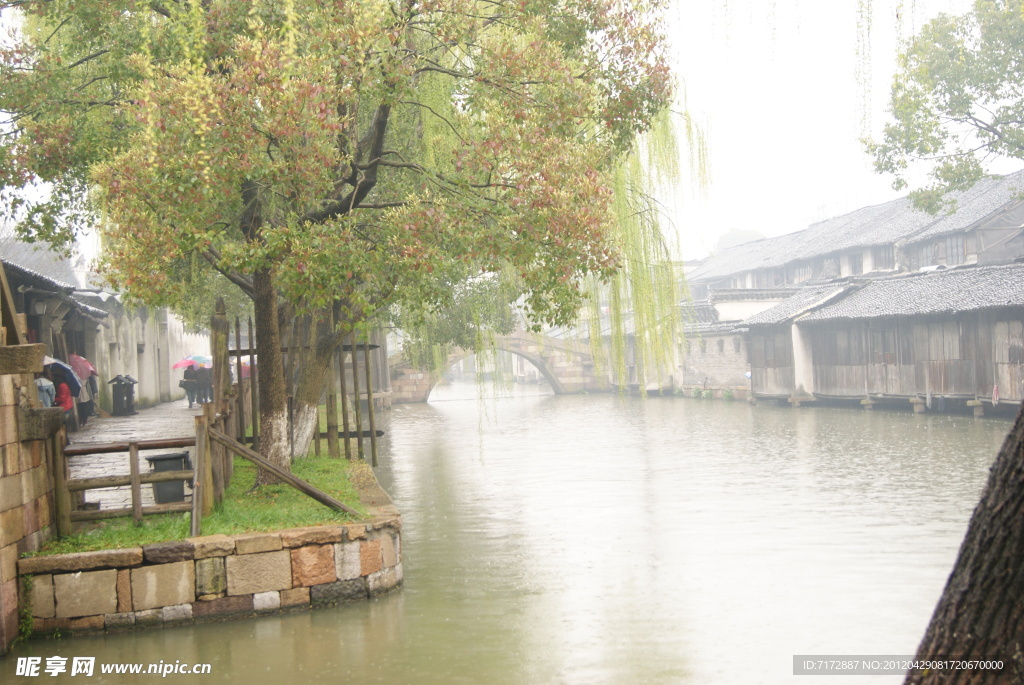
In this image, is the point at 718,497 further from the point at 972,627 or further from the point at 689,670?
the point at 972,627

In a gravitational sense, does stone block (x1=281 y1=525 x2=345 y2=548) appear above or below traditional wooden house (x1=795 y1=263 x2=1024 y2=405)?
below

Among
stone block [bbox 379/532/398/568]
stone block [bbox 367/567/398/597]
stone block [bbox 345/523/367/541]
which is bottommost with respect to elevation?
stone block [bbox 367/567/398/597]

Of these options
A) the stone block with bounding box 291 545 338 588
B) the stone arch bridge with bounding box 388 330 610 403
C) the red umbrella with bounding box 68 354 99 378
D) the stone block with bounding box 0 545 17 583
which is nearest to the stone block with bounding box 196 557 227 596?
the stone block with bounding box 291 545 338 588

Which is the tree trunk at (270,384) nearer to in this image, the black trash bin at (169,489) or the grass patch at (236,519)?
the grass patch at (236,519)

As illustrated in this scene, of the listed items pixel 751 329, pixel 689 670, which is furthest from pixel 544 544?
pixel 751 329

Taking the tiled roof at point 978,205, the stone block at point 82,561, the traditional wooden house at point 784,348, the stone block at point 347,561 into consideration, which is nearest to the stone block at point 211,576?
the stone block at point 82,561

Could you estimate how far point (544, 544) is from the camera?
37.6 ft

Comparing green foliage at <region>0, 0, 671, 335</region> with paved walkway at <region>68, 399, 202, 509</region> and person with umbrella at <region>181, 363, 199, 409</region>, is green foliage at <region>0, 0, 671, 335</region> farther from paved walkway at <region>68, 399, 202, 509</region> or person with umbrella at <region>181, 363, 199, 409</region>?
person with umbrella at <region>181, 363, 199, 409</region>

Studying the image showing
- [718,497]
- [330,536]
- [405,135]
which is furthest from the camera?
[718,497]

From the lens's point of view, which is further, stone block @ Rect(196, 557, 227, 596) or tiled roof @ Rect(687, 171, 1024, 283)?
tiled roof @ Rect(687, 171, 1024, 283)

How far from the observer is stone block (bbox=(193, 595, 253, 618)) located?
798 centimetres

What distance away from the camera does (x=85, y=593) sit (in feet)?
25.2

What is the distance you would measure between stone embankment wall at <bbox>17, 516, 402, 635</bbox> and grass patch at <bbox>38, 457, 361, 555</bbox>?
20 cm

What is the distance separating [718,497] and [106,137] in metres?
9.66
